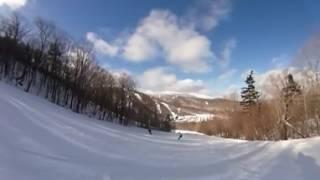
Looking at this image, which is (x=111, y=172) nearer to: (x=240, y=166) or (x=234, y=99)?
(x=240, y=166)

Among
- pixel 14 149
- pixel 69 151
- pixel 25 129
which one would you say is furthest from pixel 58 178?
pixel 25 129

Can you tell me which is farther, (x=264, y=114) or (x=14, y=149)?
(x=264, y=114)

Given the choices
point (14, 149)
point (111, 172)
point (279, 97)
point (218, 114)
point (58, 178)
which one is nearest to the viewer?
point (58, 178)

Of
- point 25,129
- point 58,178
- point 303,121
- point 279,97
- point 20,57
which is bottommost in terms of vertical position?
point 58,178

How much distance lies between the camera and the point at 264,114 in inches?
2514

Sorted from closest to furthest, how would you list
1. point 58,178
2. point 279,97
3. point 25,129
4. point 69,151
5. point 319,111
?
point 58,178 → point 69,151 → point 25,129 → point 319,111 → point 279,97

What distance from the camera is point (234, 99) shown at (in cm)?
9694

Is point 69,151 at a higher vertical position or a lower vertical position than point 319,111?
lower

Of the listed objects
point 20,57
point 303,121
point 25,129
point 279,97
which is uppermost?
point 20,57

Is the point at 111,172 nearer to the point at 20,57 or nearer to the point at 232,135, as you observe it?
the point at 20,57

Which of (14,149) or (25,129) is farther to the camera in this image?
(25,129)

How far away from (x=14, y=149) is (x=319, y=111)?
1568 inches

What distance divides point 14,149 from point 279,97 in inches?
1737

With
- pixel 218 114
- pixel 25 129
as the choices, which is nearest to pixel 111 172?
pixel 25 129
